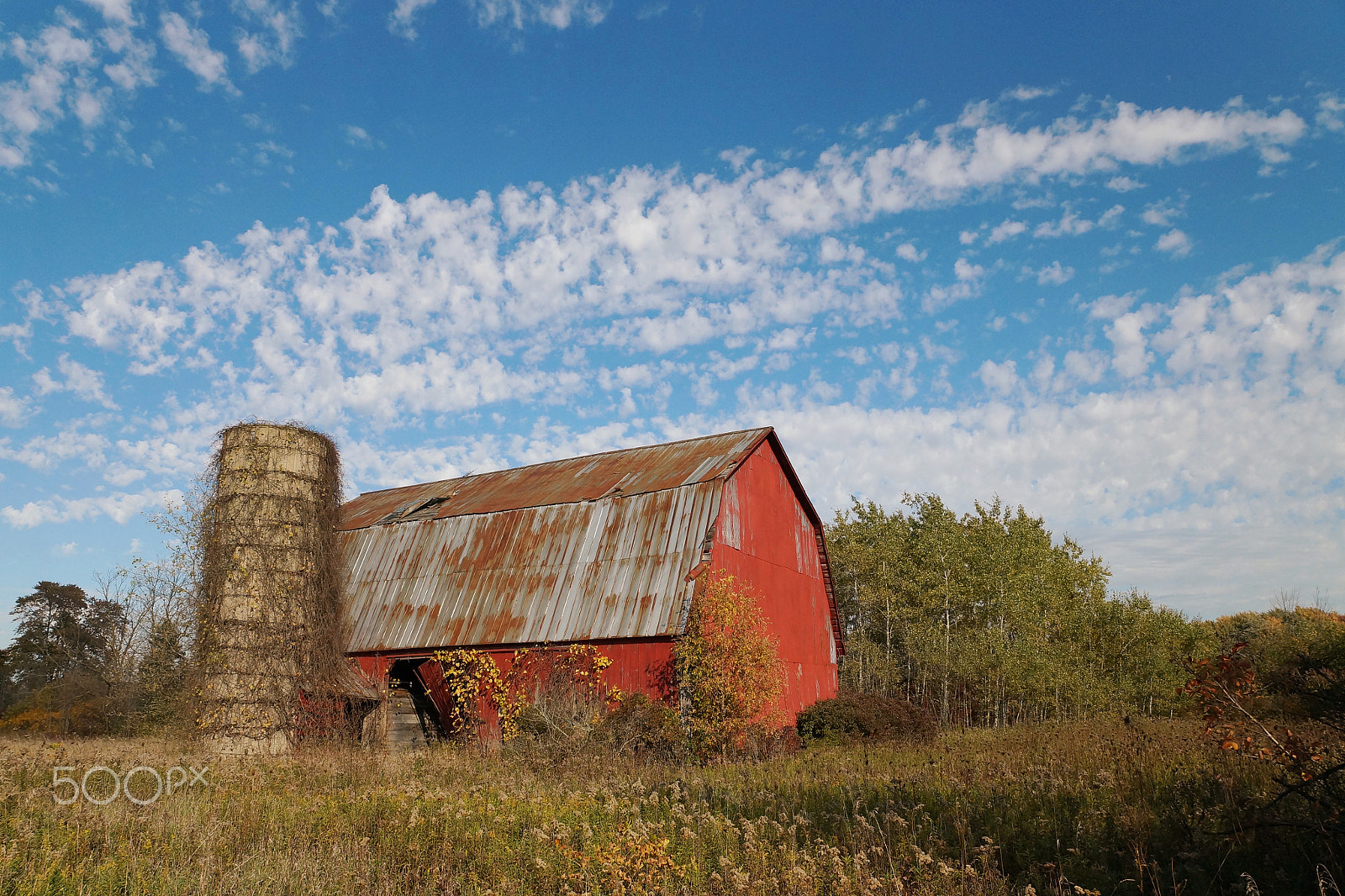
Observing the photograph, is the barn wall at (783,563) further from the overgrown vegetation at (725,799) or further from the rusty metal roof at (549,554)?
the overgrown vegetation at (725,799)

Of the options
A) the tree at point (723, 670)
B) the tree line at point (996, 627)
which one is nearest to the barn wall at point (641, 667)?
the tree at point (723, 670)

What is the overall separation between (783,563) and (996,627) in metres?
18.8

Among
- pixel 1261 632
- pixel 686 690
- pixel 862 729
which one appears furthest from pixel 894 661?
pixel 686 690

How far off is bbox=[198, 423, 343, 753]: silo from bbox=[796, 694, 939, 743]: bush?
12.5 meters

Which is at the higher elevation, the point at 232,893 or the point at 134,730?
the point at 232,893

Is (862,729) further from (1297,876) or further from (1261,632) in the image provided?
(1261,632)

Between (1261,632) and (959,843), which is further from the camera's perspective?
(1261,632)

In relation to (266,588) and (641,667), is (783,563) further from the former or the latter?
(266,588)

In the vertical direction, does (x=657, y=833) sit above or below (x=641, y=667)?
below

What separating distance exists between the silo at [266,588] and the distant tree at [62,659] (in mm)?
13054

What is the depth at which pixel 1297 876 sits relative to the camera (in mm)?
5812

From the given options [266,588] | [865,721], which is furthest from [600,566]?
[266,588]

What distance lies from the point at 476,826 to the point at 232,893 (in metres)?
2.56

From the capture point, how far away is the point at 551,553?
840 inches
